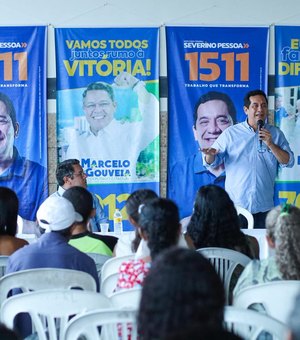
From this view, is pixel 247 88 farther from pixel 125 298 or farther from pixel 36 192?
pixel 125 298

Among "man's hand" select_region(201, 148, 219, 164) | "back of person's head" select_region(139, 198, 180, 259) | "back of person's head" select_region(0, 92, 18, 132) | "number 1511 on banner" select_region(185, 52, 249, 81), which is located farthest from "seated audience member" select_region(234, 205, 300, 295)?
"back of person's head" select_region(0, 92, 18, 132)

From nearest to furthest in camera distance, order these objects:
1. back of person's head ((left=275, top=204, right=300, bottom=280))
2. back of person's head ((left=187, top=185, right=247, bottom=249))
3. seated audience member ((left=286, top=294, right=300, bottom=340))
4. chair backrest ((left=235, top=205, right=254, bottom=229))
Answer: seated audience member ((left=286, top=294, right=300, bottom=340))
back of person's head ((left=275, top=204, right=300, bottom=280))
back of person's head ((left=187, top=185, right=247, bottom=249))
chair backrest ((left=235, top=205, right=254, bottom=229))

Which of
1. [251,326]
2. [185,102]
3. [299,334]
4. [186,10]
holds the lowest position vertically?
[251,326]

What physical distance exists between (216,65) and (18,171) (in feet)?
7.77

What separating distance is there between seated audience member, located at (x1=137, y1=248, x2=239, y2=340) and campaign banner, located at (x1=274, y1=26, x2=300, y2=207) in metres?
5.44

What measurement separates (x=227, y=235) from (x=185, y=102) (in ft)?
10.8

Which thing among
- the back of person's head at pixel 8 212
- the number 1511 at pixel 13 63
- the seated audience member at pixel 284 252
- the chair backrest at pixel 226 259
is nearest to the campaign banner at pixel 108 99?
the number 1511 at pixel 13 63

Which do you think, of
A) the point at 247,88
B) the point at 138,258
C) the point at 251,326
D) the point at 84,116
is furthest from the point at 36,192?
the point at 251,326

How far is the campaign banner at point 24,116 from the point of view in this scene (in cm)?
665

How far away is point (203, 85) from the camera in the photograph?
265 inches

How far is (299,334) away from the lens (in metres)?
1.54

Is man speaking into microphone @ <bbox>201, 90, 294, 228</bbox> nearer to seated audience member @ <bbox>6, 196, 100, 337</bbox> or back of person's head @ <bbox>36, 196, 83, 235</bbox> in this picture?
back of person's head @ <bbox>36, 196, 83, 235</bbox>

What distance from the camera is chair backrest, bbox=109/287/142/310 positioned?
8.33 ft

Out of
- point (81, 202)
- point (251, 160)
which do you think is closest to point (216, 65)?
point (251, 160)
